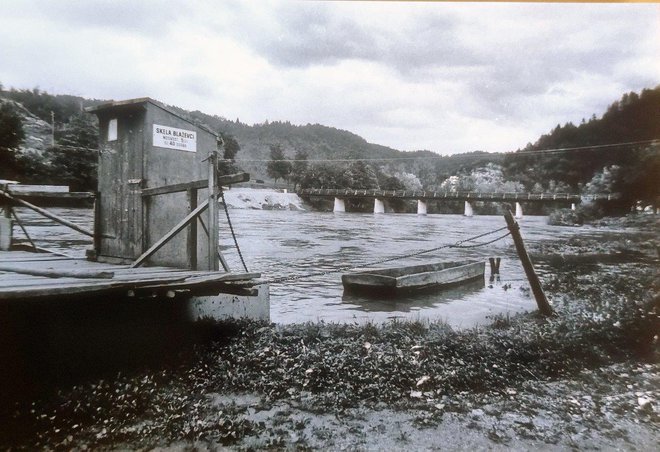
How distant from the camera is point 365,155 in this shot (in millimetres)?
137625

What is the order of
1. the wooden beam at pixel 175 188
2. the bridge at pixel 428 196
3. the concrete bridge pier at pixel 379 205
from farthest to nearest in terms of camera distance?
the concrete bridge pier at pixel 379 205 < the bridge at pixel 428 196 < the wooden beam at pixel 175 188

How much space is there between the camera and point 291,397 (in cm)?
477

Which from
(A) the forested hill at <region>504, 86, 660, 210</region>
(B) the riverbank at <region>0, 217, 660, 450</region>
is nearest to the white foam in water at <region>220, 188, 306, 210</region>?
(A) the forested hill at <region>504, 86, 660, 210</region>

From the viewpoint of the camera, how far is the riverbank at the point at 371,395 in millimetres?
3990

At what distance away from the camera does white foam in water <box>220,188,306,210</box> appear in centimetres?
7300

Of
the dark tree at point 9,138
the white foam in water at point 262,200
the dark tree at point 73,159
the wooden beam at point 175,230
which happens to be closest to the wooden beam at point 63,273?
the wooden beam at point 175,230

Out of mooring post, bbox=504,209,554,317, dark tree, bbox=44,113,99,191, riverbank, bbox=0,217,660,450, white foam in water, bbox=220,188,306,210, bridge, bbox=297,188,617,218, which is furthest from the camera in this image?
bridge, bbox=297,188,617,218

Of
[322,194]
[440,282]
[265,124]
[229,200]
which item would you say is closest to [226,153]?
[229,200]

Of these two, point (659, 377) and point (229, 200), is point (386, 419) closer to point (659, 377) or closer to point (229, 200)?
point (659, 377)

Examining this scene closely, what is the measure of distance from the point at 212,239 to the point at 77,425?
101 inches

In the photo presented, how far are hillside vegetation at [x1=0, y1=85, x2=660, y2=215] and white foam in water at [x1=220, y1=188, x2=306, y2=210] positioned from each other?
16.4ft

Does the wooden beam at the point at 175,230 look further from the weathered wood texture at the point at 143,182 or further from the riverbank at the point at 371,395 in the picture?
the riverbank at the point at 371,395

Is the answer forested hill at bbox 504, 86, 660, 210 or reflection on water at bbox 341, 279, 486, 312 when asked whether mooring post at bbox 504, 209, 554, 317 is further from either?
forested hill at bbox 504, 86, 660, 210

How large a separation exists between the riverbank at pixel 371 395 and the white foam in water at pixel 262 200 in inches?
2591
